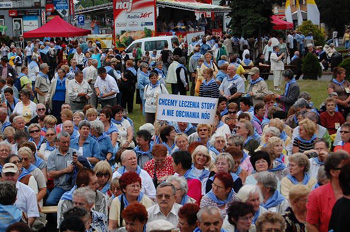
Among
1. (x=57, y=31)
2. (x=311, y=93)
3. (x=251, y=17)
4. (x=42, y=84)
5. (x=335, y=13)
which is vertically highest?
(x=335, y=13)

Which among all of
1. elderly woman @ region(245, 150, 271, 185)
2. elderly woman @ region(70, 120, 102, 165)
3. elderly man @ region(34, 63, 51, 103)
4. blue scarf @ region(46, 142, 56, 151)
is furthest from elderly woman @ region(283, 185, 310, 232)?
elderly man @ region(34, 63, 51, 103)

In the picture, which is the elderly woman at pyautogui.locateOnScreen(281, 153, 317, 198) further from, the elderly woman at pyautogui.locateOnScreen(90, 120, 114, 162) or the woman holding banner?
the woman holding banner

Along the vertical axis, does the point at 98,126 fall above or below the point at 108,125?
above

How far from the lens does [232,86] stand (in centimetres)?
1772

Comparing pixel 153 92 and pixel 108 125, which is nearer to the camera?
pixel 108 125

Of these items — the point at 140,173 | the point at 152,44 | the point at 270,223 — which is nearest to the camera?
the point at 270,223

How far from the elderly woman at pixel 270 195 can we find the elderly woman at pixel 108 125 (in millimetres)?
5604

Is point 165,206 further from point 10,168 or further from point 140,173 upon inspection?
point 10,168

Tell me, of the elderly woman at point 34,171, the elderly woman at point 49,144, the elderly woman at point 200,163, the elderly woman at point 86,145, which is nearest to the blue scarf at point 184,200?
the elderly woman at point 200,163

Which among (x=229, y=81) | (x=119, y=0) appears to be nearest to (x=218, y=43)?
(x=119, y=0)

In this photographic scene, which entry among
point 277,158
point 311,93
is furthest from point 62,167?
point 311,93

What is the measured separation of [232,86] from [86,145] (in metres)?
6.25

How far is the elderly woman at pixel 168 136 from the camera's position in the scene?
1227 cm

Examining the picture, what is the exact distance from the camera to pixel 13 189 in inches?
320
